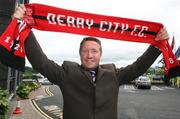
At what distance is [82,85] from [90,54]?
0.32m

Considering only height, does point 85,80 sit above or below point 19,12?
below

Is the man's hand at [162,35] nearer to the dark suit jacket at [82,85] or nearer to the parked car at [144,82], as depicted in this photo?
the dark suit jacket at [82,85]

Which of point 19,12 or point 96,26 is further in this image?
point 96,26

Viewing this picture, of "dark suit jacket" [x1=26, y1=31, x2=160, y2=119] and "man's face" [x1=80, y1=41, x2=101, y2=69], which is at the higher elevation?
"man's face" [x1=80, y1=41, x2=101, y2=69]

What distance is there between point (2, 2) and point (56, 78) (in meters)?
14.8

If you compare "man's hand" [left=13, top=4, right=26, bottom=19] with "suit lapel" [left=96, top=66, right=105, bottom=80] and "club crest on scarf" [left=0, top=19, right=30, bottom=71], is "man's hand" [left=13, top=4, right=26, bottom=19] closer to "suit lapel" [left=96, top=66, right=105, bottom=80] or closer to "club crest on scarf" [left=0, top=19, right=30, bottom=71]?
"club crest on scarf" [left=0, top=19, right=30, bottom=71]

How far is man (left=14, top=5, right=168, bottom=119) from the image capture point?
3.92 metres

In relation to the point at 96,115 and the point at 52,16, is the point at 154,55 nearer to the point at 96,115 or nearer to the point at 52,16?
the point at 96,115

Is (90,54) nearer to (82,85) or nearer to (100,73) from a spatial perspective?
(100,73)

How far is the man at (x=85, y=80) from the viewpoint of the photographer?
3924mm

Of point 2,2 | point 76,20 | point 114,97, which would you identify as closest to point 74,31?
point 76,20

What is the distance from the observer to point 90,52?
4031 millimetres

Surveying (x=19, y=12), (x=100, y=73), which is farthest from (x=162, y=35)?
(x=19, y=12)

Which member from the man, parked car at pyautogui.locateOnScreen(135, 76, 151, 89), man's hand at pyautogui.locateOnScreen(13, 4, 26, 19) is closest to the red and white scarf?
man's hand at pyautogui.locateOnScreen(13, 4, 26, 19)
